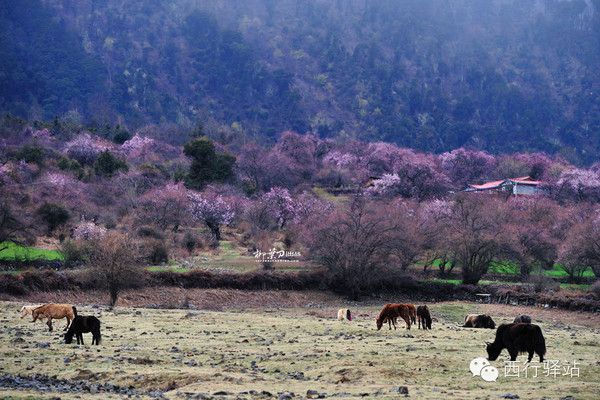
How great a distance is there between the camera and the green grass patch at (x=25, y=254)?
5231 cm

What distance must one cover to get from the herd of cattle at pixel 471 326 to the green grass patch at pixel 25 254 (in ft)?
79.9

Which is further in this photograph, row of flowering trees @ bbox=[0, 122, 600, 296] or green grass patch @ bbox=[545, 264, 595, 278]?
green grass patch @ bbox=[545, 264, 595, 278]

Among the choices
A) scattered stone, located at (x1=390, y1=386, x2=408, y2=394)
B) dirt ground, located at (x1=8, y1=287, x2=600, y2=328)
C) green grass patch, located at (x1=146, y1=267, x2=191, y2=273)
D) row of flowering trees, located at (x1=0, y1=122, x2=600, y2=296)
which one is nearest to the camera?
scattered stone, located at (x1=390, y1=386, x2=408, y2=394)

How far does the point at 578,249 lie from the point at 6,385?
49.4 meters

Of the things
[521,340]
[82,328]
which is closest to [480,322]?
[521,340]

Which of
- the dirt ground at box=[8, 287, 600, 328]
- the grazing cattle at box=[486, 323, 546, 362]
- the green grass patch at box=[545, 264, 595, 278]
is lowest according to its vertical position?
the dirt ground at box=[8, 287, 600, 328]

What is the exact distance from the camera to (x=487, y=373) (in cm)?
1673

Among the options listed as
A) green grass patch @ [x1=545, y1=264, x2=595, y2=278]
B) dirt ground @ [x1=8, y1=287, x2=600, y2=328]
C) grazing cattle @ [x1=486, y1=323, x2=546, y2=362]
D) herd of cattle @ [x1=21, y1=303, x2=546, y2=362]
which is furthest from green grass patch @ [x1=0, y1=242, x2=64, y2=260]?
green grass patch @ [x1=545, y1=264, x2=595, y2=278]

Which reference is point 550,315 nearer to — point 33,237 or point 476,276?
point 476,276

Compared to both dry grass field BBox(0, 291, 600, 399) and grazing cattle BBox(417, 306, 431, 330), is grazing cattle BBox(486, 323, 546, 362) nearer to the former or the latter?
dry grass field BBox(0, 291, 600, 399)

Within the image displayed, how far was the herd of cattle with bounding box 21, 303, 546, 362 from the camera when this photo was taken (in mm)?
18000

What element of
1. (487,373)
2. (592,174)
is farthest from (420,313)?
(592,174)

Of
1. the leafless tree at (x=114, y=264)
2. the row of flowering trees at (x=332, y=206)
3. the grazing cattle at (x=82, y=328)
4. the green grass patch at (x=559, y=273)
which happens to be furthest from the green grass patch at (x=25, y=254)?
the green grass patch at (x=559, y=273)

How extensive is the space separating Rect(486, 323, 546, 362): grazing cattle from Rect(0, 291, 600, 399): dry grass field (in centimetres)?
44
